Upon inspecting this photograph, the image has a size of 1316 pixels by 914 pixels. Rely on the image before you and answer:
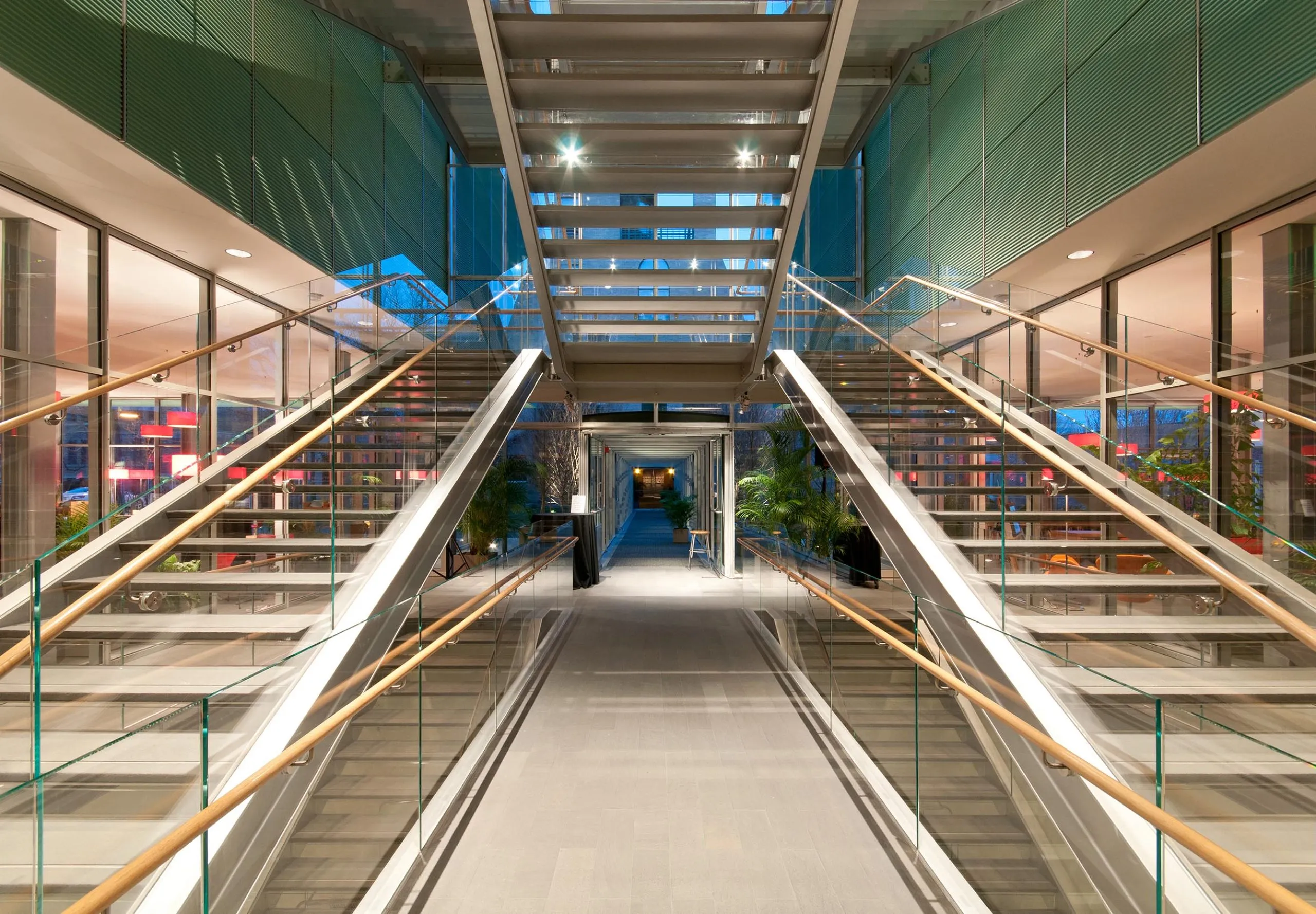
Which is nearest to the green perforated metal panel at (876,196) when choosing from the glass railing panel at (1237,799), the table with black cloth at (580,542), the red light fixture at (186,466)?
the table with black cloth at (580,542)

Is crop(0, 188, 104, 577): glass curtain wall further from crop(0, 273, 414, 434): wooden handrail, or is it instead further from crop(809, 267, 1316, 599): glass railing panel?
crop(809, 267, 1316, 599): glass railing panel

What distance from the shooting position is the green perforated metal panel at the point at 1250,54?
Result: 3.30m

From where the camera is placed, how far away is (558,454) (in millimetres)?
11680

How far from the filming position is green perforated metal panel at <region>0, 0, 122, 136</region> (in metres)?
3.20

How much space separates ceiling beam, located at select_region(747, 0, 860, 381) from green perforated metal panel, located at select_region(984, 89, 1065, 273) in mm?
2233

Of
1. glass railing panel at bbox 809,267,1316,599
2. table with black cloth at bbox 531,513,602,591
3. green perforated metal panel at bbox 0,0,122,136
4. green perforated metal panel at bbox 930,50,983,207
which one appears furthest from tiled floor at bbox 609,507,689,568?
green perforated metal panel at bbox 0,0,122,136

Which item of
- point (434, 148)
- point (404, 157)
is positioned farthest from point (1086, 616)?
point (434, 148)

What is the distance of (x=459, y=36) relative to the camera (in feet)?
27.4

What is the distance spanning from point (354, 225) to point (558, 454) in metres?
5.47

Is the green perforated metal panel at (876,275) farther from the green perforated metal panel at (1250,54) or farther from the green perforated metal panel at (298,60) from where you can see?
the green perforated metal panel at (298,60)

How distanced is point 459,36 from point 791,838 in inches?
368

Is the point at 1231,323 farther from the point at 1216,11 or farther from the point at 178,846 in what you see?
the point at 178,846

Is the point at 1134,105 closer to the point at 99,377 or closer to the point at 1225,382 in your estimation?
the point at 1225,382

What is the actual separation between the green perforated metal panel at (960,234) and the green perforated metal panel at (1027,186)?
20 cm
